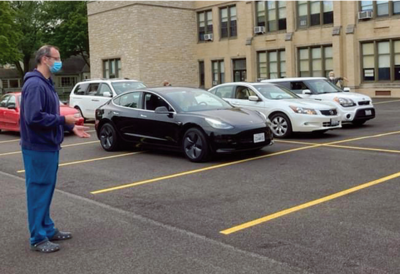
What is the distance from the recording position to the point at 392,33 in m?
29.7

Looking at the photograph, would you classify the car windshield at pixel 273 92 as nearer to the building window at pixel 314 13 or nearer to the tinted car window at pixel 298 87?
the tinted car window at pixel 298 87

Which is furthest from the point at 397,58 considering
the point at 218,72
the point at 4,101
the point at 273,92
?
the point at 4,101

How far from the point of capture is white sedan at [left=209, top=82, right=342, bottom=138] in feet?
40.5

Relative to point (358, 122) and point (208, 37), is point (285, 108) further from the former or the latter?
point (208, 37)

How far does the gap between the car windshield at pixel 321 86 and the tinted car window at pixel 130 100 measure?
20.9ft

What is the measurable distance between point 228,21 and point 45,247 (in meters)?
35.7

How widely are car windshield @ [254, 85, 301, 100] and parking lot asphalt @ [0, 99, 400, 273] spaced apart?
3155 millimetres

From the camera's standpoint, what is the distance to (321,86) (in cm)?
1570

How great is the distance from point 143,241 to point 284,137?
27.3 ft

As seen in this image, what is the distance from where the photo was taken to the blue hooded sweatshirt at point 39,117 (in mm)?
4633

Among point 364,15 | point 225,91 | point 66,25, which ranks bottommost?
point 225,91

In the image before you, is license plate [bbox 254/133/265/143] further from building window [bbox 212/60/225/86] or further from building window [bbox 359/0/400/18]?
building window [bbox 212/60/225/86]

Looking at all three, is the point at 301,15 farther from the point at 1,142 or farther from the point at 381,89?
the point at 1,142

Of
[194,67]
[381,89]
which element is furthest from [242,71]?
[381,89]
